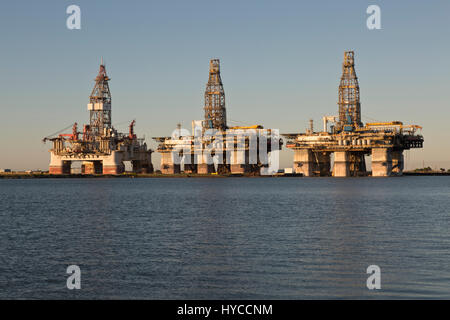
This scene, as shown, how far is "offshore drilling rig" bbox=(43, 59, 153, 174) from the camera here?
17988 centimetres

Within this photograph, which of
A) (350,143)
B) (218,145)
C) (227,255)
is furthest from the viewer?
(218,145)

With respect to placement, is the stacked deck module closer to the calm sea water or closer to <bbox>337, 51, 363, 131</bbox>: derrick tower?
<bbox>337, 51, 363, 131</bbox>: derrick tower

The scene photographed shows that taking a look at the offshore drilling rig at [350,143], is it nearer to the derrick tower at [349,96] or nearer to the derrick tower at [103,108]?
the derrick tower at [349,96]

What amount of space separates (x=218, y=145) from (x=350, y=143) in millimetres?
41135

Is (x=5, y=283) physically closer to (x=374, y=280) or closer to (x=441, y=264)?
(x=374, y=280)

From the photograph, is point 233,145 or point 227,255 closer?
point 227,255

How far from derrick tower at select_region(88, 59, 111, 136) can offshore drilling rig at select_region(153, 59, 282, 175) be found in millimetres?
19649

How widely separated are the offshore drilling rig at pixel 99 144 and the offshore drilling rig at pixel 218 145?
41.6 feet

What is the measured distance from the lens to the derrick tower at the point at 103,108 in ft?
595

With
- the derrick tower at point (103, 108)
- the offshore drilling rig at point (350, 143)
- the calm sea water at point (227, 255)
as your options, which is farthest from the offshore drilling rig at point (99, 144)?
the calm sea water at point (227, 255)

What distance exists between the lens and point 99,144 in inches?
7087

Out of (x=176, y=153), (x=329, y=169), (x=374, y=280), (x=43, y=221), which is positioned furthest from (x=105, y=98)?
(x=374, y=280)

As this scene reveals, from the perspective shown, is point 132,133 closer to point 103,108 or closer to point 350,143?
point 103,108

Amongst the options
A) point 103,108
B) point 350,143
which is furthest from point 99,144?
point 350,143
